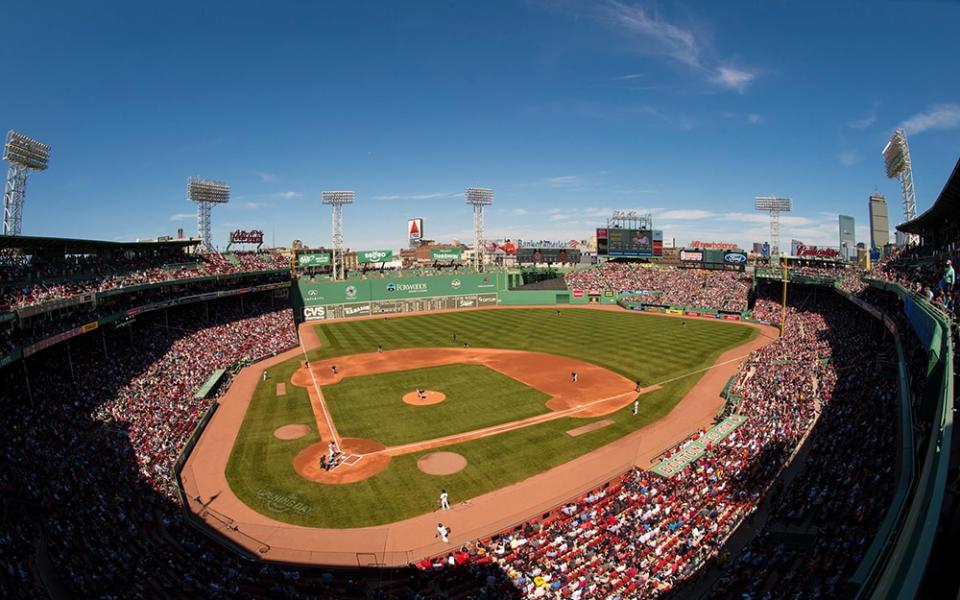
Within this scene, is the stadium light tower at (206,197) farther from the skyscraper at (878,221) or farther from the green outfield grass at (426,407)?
the skyscraper at (878,221)

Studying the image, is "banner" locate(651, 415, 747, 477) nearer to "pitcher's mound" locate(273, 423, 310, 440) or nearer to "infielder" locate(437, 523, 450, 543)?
"infielder" locate(437, 523, 450, 543)

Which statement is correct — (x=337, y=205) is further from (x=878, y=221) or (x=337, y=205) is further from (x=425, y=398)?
(x=878, y=221)

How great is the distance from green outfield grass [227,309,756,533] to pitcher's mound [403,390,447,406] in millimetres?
1040

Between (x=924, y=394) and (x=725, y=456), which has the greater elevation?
(x=924, y=394)

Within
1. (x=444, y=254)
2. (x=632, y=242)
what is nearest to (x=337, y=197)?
(x=444, y=254)

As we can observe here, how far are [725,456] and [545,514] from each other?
9417 millimetres

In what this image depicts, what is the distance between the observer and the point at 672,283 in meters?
83.3

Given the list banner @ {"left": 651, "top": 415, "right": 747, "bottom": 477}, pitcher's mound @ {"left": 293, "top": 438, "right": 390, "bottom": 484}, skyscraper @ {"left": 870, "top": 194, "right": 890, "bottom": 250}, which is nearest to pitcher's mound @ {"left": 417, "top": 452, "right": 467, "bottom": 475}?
pitcher's mound @ {"left": 293, "top": 438, "right": 390, "bottom": 484}

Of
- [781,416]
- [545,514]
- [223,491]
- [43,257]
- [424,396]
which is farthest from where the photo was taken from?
[43,257]

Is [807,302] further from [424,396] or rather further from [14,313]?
[14,313]

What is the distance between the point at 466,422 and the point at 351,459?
7430 millimetres

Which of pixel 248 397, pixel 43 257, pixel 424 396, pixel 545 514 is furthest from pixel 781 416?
pixel 43 257

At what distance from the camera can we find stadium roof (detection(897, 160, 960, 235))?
29.2 m

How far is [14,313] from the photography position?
2806 cm
